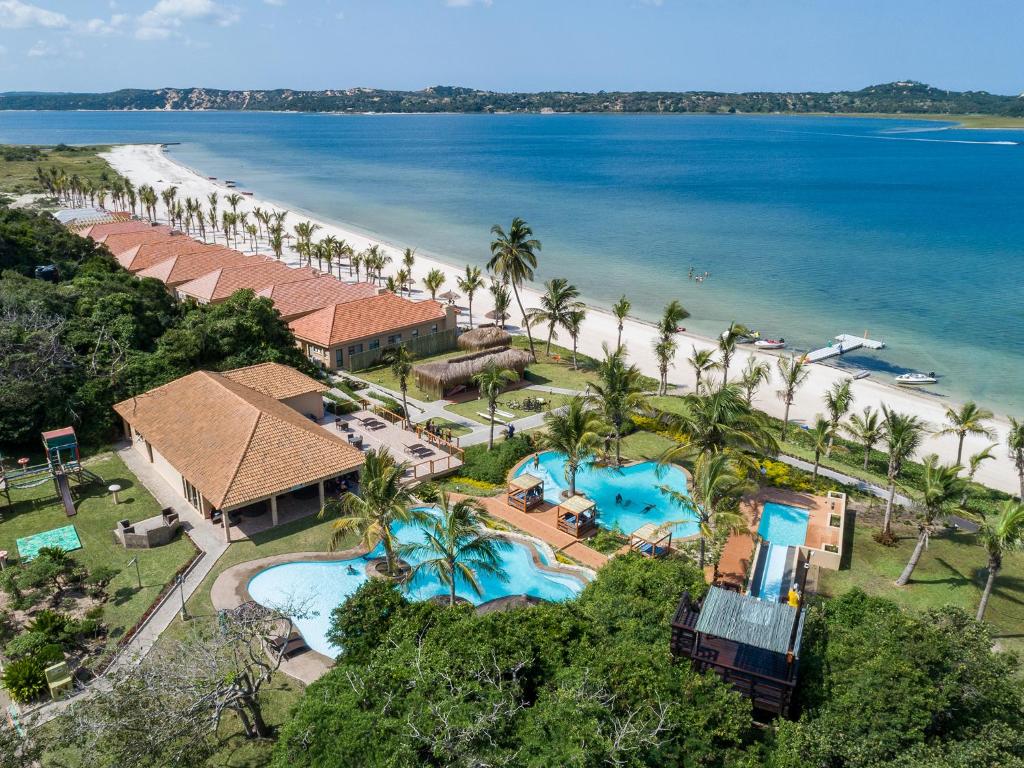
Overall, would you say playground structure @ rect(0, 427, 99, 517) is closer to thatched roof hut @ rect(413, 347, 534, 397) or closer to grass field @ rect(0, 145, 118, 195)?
thatched roof hut @ rect(413, 347, 534, 397)

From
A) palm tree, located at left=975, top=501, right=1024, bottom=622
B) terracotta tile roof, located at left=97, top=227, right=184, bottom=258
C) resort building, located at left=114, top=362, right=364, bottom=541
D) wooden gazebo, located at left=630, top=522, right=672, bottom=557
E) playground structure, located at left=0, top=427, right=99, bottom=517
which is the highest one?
terracotta tile roof, located at left=97, top=227, right=184, bottom=258

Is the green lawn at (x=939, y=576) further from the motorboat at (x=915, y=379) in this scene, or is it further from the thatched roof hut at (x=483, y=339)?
the thatched roof hut at (x=483, y=339)

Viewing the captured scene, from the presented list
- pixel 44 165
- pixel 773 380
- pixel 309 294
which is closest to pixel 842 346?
pixel 773 380

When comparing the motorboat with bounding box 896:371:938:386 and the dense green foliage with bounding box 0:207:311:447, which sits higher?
the dense green foliage with bounding box 0:207:311:447

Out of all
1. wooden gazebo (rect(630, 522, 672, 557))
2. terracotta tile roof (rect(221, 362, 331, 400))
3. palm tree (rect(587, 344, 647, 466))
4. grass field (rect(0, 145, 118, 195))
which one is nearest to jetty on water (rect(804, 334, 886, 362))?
palm tree (rect(587, 344, 647, 466))

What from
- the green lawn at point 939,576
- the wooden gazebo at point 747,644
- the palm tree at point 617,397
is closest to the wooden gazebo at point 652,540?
the green lawn at point 939,576

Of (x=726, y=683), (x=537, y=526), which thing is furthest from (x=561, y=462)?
(x=726, y=683)

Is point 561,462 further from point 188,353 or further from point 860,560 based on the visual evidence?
point 188,353
